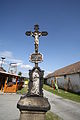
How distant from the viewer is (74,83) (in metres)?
20.0

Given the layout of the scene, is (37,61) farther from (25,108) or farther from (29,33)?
(25,108)

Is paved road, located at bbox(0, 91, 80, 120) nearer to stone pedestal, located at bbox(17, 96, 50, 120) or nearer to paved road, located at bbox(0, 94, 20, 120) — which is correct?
paved road, located at bbox(0, 94, 20, 120)

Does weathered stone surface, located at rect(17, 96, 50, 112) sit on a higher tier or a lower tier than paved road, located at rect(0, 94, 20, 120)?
higher

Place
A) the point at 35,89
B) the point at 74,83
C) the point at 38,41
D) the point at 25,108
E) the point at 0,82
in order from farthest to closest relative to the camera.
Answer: the point at 0,82, the point at 74,83, the point at 38,41, the point at 35,89, the point at 25,108

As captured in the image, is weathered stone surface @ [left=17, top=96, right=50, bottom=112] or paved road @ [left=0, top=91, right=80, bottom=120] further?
paved road @ [left=0, top=91, right=80, bottom=120]

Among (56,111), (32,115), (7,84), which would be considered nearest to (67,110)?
(56,111)

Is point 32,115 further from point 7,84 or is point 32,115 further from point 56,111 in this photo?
point 7,84

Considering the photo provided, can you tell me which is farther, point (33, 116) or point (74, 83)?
point (74, 83)

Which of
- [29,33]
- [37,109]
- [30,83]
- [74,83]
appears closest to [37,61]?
[30,83]

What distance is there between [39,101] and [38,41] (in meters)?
2.46

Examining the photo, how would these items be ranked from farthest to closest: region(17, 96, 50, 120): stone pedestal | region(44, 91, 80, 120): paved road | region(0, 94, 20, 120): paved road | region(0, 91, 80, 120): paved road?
region(44, 91, 80, 120): paved road → region(0, 91, 80, 120): paved road → region(0, 94, 20, 120): paved road → region(17, 96, 50, 120): stone pedestal

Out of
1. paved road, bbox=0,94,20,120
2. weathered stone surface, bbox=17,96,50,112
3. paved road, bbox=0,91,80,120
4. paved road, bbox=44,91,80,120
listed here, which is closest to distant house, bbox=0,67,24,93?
paved road, bbox=0,94,20,120

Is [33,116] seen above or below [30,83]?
below

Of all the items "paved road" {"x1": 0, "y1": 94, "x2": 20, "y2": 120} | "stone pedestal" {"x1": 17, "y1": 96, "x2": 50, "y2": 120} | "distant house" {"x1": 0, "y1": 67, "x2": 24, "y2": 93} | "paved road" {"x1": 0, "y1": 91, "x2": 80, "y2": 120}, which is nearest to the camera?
"stone pedestal" {"x1": 17, "y1": 96, "x2": 50, "y2": 120}
